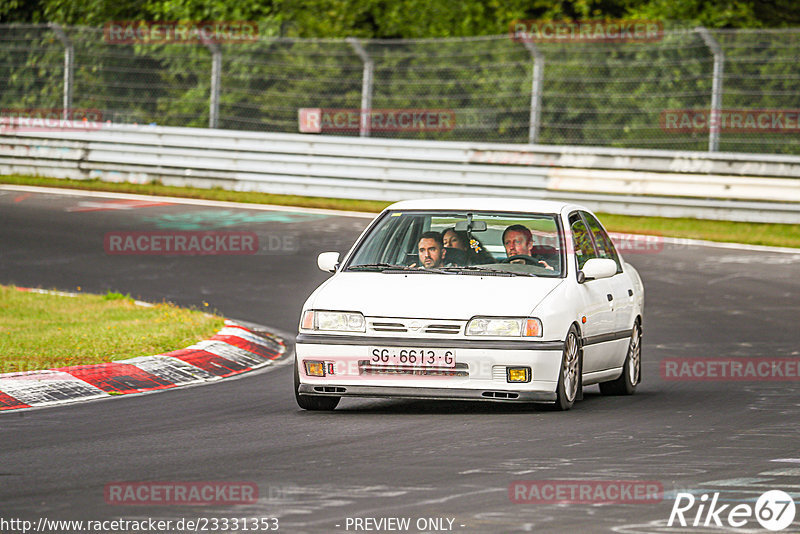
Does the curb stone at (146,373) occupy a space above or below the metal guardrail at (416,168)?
below

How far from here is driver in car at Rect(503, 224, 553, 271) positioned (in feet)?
31.1

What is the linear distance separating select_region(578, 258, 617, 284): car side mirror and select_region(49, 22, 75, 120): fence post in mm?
16940

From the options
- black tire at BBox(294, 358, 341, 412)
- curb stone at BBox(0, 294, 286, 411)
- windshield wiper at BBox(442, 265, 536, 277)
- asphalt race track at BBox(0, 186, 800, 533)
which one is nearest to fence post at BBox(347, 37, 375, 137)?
asphalt race track at BBox(0, 186, 800, 533)

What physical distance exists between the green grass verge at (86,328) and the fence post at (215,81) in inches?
386

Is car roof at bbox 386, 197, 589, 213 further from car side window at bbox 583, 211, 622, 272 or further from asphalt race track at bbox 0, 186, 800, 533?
asphalt race track at bbox 0, 186, 800, 533

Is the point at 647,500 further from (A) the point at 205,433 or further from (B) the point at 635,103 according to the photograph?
(B) the point at 635,103

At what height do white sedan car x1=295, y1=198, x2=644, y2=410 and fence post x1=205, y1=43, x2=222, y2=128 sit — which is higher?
fence post x1=205, y1=43, x2=222, y2=128

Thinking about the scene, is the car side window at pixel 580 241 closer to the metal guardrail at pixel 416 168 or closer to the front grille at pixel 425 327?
the front grille at pixel 425 327

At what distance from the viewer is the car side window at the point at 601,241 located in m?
10.3

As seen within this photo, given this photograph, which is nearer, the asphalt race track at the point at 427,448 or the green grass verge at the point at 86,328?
the asphalt race track at the point at 427,448

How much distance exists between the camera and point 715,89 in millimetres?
20391

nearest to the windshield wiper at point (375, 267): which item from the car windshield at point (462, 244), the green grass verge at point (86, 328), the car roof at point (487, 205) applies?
the car windshield at point (462, 244)

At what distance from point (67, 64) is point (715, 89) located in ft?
35.9

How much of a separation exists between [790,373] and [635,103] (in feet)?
37.7
